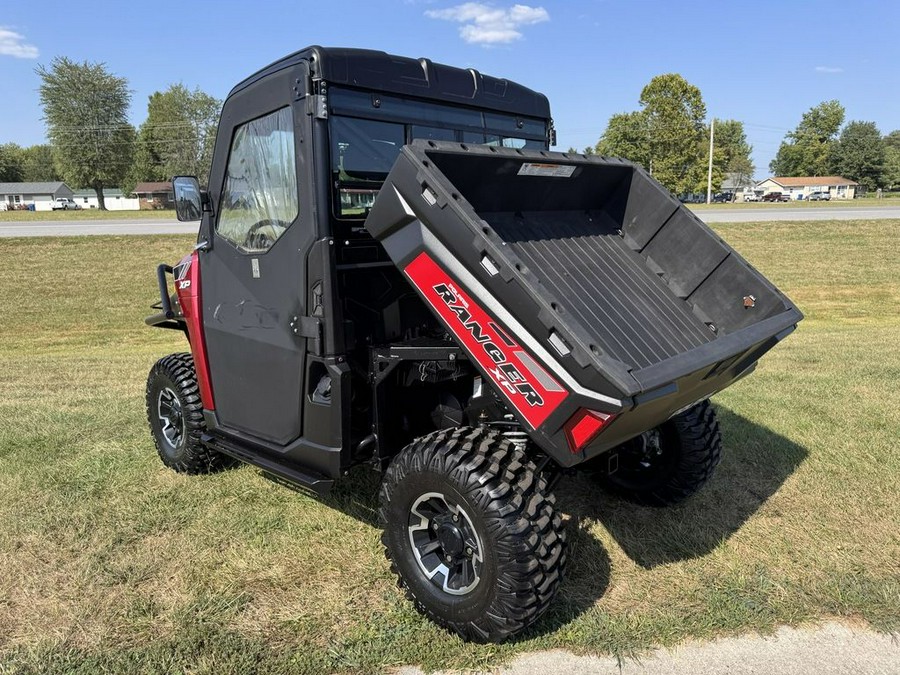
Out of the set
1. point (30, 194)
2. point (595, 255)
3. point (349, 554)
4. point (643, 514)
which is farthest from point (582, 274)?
point (30, 194)

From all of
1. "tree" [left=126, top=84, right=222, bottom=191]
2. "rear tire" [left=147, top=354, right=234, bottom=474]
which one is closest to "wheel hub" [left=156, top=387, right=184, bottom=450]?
"rear tire" [left=147, top=354, right=234, bottom=474]

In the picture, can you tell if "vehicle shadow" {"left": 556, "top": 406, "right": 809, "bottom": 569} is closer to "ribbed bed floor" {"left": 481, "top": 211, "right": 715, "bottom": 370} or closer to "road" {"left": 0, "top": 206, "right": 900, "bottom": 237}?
"ribbed bed floor" {"left": 481, "top": 211, "right": 715, "bottom": 370}

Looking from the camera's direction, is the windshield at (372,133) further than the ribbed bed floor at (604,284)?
Yes

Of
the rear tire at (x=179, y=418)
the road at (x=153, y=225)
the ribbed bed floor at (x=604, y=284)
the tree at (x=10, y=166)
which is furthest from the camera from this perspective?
the tree at (x=10, y=166)

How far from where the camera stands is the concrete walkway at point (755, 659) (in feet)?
8.52

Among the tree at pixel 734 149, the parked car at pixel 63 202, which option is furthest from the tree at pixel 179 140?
the tree at pixel 734 149

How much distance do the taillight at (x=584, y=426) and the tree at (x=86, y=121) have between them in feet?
181

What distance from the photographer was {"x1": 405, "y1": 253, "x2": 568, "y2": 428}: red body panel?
7.98 feet

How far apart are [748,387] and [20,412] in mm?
6731

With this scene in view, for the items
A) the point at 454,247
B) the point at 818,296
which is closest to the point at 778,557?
the point at 454,247

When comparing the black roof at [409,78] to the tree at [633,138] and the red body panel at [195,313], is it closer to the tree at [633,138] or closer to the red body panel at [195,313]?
the red body panel at [195,313]

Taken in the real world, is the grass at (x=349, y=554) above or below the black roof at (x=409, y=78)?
below

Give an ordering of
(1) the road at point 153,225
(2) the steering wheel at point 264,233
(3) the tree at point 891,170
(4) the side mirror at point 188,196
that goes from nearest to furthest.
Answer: (2) the steering wheel at point 264,233
(4) the side mirror at point 188,196
(1) the road at point 153,225
(3) the tree at point 891,170

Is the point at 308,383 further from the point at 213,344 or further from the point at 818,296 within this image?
the point at 818,296
